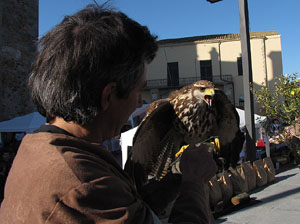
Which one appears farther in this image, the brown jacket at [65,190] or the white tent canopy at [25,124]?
the white tent canopy at [25,124]

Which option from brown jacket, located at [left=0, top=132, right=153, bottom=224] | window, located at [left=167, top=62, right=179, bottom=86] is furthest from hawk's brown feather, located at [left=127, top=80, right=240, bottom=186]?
window, located at [left=167, top=62, right=179, bottom=86]

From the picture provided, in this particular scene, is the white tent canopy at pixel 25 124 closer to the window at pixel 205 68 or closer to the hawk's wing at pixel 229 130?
the hawk's wing at pixel 229 130

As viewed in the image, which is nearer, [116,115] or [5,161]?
[116,115]

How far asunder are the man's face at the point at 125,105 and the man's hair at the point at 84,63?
0.9 inches

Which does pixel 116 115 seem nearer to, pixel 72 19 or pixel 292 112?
pixel 72 19

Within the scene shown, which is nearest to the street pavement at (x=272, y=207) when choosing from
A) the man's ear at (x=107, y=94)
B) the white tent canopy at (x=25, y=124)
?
the man's ear at (x=107, y=94)

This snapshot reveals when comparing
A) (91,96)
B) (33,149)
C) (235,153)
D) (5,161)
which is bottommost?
(5,161)

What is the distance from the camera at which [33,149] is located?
72 cm

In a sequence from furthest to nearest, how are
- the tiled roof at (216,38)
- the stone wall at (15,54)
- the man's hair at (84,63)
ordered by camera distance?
the tiled roof at (216,38) → the stone wall at (15,54) → the man's hair at (84,63)

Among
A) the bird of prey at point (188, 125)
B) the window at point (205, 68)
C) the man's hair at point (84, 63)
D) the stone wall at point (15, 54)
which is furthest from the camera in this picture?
the window at point (205, 68)

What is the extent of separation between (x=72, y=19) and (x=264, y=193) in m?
6.00

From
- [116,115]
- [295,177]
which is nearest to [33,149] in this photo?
[116,115]

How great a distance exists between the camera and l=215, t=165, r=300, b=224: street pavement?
164 inches

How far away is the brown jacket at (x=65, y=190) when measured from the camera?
63 cm
